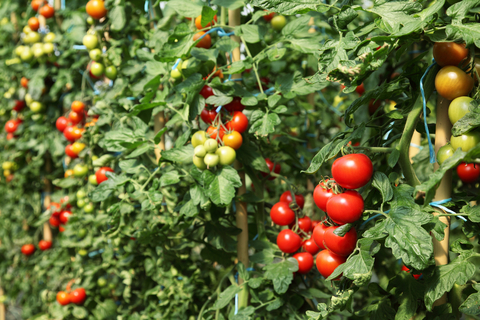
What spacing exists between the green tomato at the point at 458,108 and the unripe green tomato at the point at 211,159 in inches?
18.3

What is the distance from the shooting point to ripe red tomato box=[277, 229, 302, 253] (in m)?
0.91

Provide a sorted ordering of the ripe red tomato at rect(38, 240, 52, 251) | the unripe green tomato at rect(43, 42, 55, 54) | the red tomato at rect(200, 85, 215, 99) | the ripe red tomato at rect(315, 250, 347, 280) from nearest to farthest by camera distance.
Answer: the ripe red tomato at rect(315, 250, 347, 280) < the red tomato at rect(200, 85, 215, 99) < the unripe green tomato at rect(43, 42, 55, 54) < the ripe red tomato at rect(38, 240, 52, 251)

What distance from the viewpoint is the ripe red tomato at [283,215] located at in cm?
95

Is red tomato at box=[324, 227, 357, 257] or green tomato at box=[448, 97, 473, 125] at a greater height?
green tomato at box=[448, 97, 473, 125]

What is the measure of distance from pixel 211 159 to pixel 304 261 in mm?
348

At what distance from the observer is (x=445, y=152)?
0.62 metres

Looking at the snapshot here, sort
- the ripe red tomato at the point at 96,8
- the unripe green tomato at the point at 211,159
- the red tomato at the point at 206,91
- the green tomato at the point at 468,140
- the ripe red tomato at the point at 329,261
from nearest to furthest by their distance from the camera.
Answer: the green tomato at the point at 468,140
the ripe red tomato at the point at 329,261
the unripe green tomato at the point at 211,159
the red tomato at the point at 206,91
the ripe red tomato at the point at 96,8

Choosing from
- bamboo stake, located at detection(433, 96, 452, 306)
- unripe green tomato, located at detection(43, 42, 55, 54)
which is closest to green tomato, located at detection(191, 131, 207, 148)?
bamboo stake, located at detection(433, 96, 452, 306)

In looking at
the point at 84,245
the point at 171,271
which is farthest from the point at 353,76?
the point at 84,245

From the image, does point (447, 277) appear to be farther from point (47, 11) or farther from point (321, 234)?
point (47, 11)

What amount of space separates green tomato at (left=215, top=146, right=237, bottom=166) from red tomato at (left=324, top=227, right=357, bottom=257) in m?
0.30

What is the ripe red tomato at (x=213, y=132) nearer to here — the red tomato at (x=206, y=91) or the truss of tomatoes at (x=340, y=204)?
the red tomato at (x=206, y=91)

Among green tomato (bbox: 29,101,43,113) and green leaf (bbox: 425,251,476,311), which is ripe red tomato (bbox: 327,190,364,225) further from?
green tomato (bbox: 29,101,43,113)

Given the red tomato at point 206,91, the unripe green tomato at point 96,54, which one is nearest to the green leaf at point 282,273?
the red tomato at point 206,91
